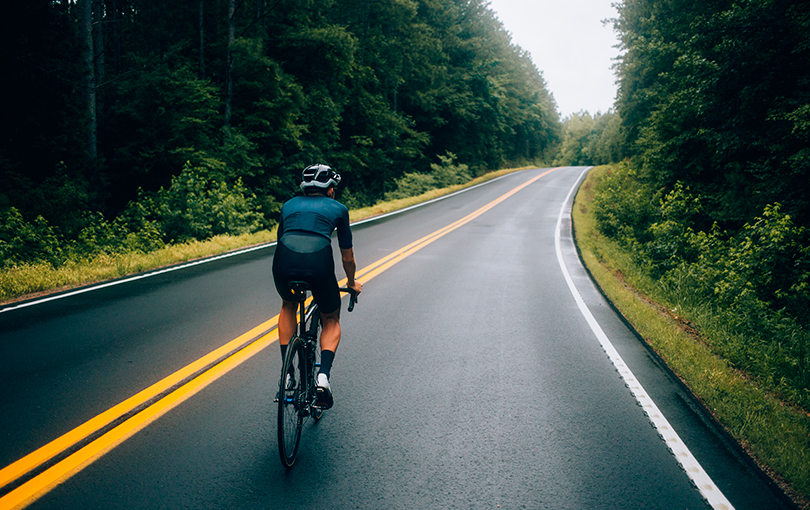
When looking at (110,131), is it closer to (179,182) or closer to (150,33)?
(179,182)

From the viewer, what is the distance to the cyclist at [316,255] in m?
3.07

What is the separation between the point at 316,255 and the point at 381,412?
4.77 feet

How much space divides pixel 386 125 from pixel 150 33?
596 inches

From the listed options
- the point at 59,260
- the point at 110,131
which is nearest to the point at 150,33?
the point at 110,131

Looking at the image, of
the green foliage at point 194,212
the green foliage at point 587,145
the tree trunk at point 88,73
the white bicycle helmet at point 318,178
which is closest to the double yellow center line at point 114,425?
the white bicycle helmet at point 318,178

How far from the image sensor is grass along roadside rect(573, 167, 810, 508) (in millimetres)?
3072

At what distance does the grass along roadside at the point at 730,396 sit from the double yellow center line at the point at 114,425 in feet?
14.2

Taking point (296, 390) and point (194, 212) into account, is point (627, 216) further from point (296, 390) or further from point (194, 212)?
point (296, 390)

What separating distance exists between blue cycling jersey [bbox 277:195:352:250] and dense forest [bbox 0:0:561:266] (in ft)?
27.7

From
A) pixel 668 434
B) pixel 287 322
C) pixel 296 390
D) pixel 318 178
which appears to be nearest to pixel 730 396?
pixel 668 434

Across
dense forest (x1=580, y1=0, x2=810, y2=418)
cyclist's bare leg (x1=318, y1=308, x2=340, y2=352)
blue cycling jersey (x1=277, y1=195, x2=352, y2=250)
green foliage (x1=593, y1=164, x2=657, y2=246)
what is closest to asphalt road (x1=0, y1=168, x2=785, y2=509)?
cyclist's bare leg (x1=318, y1=308, x2=340, y2=352)

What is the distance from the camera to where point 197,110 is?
1711 cm

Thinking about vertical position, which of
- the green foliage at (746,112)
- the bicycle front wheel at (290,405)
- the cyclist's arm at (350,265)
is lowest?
the bicycle front wheel at (290,405)

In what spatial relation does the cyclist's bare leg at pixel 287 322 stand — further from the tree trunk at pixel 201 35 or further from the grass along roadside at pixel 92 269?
the tree trunk at pixel 201 35
